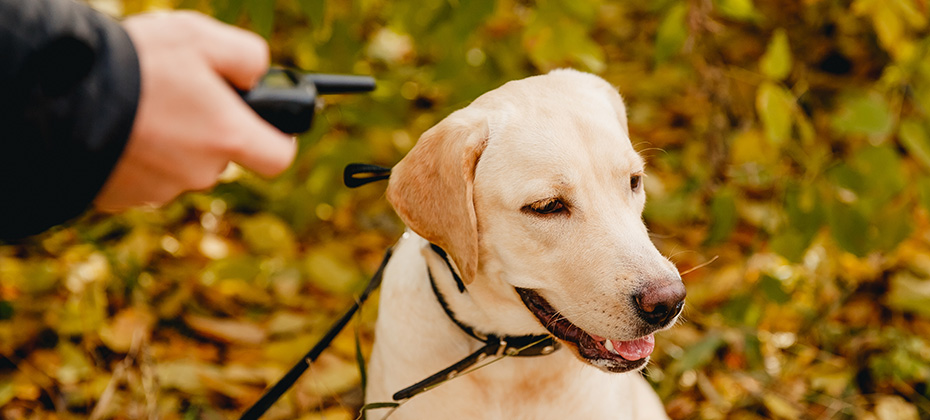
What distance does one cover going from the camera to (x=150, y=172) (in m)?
1.18

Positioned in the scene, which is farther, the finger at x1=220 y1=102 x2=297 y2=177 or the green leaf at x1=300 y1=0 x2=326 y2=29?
the green leaf at x1=300 y1=0 x2=326 y2=29

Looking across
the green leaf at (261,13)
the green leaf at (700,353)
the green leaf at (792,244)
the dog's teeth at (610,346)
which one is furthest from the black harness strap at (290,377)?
the green leaf at (792,244)

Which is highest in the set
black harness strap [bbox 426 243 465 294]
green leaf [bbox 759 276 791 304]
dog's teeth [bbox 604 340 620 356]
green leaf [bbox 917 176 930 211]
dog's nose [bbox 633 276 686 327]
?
dog's nose [bbox 633 276 686 327]

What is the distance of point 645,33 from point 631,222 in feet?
16.3

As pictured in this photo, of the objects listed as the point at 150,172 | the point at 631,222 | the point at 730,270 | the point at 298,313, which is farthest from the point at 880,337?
the point at 150,172

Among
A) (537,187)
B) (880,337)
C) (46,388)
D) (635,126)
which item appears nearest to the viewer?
(537,187)

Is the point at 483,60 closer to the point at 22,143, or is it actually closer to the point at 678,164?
the point at 678,164

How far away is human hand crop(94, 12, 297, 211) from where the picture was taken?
1143 millimetres

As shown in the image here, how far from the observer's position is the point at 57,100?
3.59 feet

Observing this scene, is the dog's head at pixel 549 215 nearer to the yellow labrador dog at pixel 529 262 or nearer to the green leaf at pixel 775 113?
the yellow labrador dog at pixel 529 262

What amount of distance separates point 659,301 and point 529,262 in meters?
0.40

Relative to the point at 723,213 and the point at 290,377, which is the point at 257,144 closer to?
the point at 290,377

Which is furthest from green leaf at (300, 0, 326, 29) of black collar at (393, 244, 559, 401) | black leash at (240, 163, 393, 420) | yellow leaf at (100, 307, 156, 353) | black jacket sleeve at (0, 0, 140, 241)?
yellow leaf at (100, 307, 156, 353)

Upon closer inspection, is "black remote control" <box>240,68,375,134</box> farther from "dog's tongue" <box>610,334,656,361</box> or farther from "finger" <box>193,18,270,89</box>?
"dog's tongue" <box>610,334,656,361</box>
